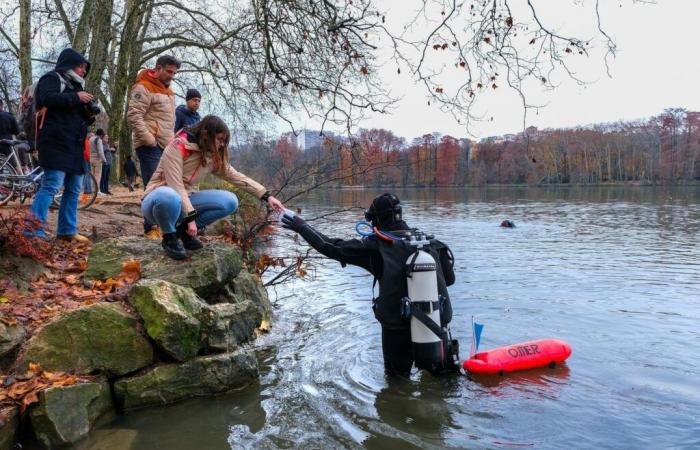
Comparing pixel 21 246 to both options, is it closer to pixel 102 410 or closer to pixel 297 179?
pixel 102 410

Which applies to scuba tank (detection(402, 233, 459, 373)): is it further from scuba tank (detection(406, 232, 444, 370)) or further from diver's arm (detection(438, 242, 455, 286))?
diver's arm (detection(438, 242, 455, 286))

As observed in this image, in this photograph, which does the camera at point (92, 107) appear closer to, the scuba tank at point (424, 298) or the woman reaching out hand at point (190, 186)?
the woman reaching out hand at point (190, 186)

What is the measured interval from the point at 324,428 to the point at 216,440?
872mm

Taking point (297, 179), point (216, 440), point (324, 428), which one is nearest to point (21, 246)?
point (216, 440)

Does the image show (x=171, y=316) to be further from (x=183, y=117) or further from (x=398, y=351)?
(x=183, y=117)

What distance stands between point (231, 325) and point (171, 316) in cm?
90

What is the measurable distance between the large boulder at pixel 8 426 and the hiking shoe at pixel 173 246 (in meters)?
2.22

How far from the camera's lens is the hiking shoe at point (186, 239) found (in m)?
5.87

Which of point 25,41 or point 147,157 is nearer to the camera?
point 147,157

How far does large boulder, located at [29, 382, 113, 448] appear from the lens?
155 inches

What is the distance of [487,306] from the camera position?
9.55 meters

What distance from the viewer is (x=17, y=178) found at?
8.53m

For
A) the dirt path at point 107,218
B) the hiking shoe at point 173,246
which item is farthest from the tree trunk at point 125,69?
the hiking shoe at point 173,246

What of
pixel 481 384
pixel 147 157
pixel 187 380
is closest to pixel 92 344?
pixel 187 380
